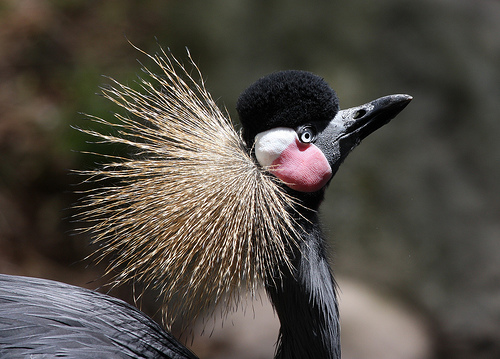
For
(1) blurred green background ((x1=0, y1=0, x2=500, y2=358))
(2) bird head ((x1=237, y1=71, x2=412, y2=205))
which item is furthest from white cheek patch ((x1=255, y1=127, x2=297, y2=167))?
(1) blurred green background ((x1=0, y1=0, x2=500, y2=358))

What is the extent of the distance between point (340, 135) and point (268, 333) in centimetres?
149

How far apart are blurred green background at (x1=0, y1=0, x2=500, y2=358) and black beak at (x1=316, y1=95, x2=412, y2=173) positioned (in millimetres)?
1331

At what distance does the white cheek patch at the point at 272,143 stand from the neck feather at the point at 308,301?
0.14 meters

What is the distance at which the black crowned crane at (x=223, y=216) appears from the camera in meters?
1.00

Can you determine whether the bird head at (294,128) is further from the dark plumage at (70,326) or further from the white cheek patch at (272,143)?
the dark plumage at (70,326)

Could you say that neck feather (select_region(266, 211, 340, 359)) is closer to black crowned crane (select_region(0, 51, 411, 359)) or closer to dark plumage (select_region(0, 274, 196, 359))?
black crowned crane (select_region(0, 51, 411, 359))

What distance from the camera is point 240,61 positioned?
257 centimetres

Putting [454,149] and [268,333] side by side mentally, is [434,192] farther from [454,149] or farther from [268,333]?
[268,333]

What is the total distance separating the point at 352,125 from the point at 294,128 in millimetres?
130

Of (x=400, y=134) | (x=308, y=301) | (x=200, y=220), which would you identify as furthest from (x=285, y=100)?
(x=400, y=134)

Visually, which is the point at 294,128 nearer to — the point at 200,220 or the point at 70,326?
the point at 200,220

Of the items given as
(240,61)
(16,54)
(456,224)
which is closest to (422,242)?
(456,224)

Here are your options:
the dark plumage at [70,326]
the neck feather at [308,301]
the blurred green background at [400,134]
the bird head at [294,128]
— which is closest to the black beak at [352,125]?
the bird head at [294,128]

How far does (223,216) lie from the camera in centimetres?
100
